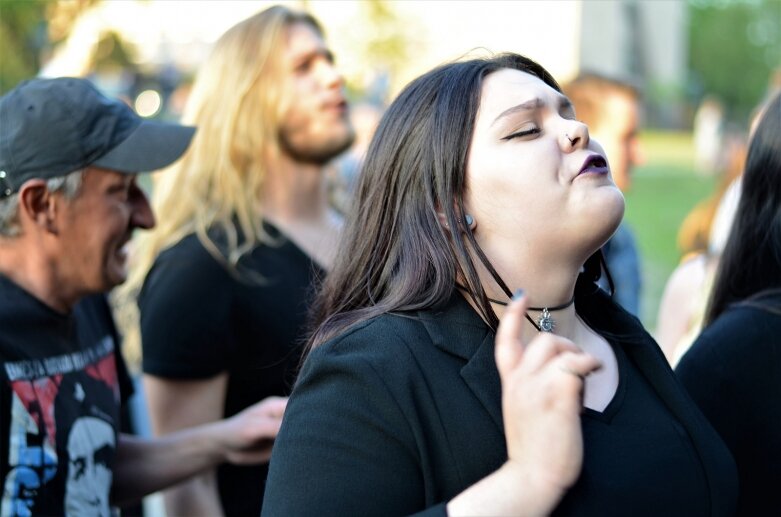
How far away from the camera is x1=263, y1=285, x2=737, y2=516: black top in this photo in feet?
5.24

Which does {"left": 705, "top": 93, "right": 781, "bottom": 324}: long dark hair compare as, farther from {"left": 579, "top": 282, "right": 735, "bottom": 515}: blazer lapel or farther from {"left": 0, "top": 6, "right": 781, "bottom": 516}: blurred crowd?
{"left": 579, "top": 282, "right": 735, "bottom": 515}: blazer lapel

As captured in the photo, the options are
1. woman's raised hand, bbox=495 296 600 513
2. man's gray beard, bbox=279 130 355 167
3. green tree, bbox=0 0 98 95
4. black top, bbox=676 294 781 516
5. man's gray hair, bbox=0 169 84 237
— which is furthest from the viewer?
green tree, bbox=0 0 98 95

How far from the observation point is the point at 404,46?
15.3 metres

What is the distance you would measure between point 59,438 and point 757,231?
172cm

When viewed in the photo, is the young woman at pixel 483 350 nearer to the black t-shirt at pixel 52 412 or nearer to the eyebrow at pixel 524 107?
the eyebrow at pixel 524 107

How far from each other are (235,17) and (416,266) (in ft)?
46.5

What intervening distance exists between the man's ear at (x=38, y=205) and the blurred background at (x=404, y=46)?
3.53 feet

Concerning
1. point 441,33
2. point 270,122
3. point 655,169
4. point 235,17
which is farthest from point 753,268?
point 655,169

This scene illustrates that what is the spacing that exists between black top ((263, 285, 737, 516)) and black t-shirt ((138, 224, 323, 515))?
139cm

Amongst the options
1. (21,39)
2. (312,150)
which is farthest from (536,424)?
(21,39)

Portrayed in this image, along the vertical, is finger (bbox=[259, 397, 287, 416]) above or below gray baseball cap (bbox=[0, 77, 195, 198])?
below

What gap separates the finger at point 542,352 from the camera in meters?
Answer: 1.50

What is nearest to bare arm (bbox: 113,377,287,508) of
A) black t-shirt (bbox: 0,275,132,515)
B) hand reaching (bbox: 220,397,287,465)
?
hand reaching (bbox: 220,397,287,465)

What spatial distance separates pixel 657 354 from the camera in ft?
6.69
